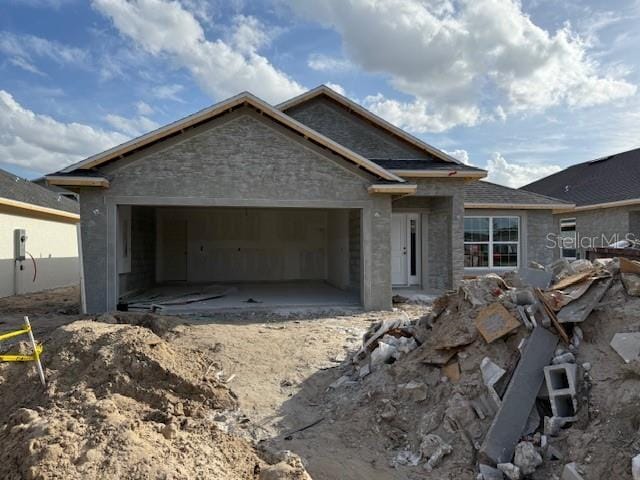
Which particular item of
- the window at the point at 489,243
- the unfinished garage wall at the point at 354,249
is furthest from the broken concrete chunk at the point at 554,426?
the window at the point at 489,243

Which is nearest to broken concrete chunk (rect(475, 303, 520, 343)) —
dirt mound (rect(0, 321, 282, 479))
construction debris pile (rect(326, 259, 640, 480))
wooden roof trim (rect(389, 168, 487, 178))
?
construction debris pile (rect(326, 259, 640, 480))

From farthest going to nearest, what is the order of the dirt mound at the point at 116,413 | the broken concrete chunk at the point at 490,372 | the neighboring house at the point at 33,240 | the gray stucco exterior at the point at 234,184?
the neighboring house at the point at 33,240
the gray stucco exterior at the point at 234,184
the broken concrete chunk at the point at 490,372
the dirt mound at the point at 116,413

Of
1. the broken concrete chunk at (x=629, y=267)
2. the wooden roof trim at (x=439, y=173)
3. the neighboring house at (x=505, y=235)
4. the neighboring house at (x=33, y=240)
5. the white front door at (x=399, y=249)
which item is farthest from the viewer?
the neighboring house at (x=505, y=235)

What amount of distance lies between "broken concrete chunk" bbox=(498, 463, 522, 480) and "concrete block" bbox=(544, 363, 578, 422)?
749 mm

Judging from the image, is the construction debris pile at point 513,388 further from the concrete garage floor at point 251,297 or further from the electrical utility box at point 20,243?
the electrical utility box at point 20,243

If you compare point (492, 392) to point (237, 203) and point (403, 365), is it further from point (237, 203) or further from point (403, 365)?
point (237, 203)

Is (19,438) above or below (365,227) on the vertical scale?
below

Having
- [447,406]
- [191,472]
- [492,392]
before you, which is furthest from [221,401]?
[492,392]

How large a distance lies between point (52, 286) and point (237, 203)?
1158cm

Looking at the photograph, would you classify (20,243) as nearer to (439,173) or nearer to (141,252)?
(141,252)

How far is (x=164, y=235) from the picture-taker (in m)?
18.2

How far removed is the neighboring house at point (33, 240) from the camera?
1459cm

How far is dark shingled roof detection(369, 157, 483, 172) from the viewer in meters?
13.9

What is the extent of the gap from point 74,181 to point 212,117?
11.5ft
